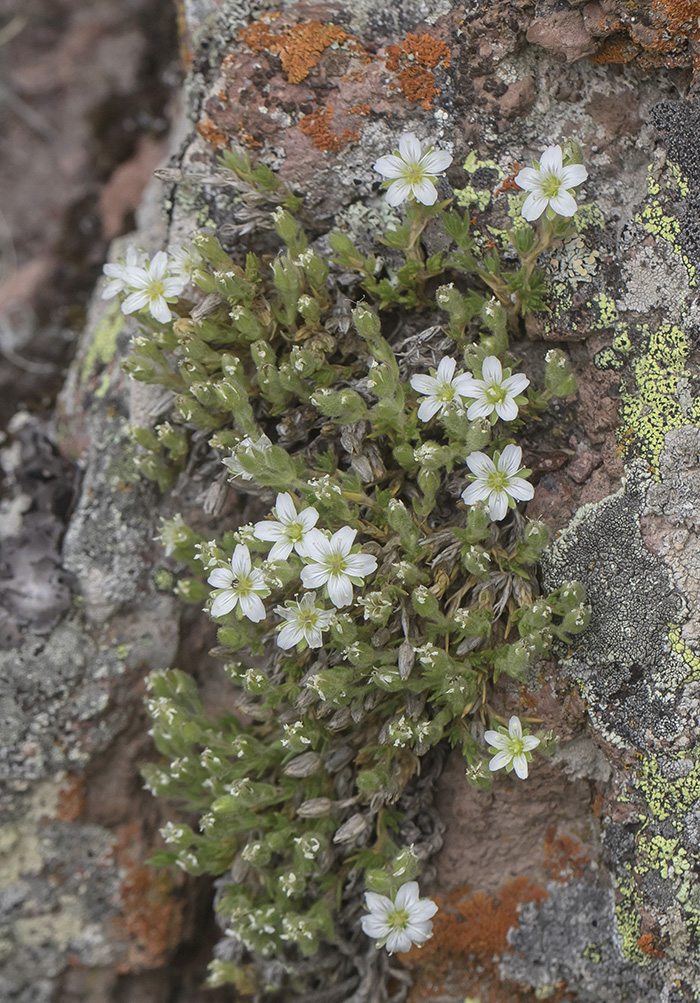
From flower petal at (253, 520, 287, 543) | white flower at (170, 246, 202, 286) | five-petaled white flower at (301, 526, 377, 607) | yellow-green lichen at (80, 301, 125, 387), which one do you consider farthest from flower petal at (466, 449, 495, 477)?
yellow-green lichen at (80, 301, 125, 387)

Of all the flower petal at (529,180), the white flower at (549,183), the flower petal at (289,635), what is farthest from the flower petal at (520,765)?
the flower petal at (529,180)

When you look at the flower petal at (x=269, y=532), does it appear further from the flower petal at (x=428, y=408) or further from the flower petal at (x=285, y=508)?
the flower petal at (x=428, y=408)

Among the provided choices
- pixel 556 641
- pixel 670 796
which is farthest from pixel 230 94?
pixel 670 796

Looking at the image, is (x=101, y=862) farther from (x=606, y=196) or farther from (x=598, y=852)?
(x=606, y=196)

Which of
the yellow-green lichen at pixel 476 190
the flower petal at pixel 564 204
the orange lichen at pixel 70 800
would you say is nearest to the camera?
the flower petal at pixel 564 204

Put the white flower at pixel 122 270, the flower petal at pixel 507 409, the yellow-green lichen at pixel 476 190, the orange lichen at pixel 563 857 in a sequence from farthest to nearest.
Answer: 1. the white flower at pixel 122 270
2. the orange lichen at pixel 563 857
3. the yellow-green lichen at pixel 476 190
4. the flower petal at pixel 507 409

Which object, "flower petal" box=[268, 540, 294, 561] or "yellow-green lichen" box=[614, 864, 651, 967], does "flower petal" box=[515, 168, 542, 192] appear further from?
"yellow-green lichen" box=[614, 864, 651, 967]
